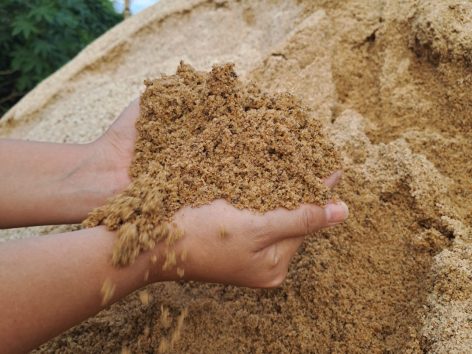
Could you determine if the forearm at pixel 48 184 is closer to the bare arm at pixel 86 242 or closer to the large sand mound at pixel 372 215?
the bare arm at pixel 86 242

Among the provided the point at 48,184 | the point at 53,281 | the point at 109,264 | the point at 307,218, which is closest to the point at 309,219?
the point at 307,218

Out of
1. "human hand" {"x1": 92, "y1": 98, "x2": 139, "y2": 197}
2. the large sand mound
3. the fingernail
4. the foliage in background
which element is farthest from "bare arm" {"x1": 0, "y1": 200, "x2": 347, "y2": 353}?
the foliage in background

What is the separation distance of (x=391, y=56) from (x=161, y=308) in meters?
1.10

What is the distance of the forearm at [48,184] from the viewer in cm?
119

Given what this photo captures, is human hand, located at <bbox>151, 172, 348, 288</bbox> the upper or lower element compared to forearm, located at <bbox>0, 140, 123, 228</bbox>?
lower

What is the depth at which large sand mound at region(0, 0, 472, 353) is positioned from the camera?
1.03m

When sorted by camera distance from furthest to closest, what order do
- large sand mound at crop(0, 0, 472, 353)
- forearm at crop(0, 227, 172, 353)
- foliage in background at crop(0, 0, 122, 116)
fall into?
foliage in background at crop(0, 0, 122, 116) → large sand mound at crop(0, 0, 472, 353) → forearm at crop(0, 227, 172, 353)

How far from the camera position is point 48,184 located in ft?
4.04

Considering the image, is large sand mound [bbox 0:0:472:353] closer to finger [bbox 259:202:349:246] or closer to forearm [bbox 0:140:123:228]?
finger [bbox 259:202:349:246]

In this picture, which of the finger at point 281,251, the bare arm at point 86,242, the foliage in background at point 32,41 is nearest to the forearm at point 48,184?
the bare arm at point 86,242

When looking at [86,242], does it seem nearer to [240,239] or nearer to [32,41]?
[240,239]

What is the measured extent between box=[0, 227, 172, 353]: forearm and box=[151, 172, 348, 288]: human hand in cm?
10

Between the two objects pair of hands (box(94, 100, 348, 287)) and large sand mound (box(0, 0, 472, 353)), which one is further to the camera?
large sand mound (box(0, 0, 472, 353))

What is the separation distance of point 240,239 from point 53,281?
374 mm
